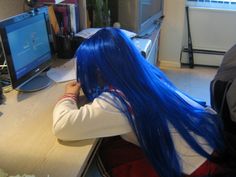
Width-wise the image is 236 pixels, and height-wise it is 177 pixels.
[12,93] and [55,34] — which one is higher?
[55,34]

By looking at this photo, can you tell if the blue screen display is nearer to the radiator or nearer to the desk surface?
the desk surface

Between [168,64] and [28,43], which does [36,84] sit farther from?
[168,64]

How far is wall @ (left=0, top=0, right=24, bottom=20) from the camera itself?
167 cm

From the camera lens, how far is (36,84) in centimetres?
147

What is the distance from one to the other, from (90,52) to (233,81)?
0.57m

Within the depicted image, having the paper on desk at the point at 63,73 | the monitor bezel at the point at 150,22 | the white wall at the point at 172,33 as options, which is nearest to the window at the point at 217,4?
the white wall at the point at 172,33

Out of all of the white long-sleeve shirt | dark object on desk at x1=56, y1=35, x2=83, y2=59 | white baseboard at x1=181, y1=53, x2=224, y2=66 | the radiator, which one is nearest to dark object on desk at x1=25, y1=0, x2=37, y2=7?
dark object on desk at x1=56, y1=35, x2=83, y2=59

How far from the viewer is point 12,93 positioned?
4.58 ft

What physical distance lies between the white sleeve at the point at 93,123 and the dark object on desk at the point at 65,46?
78 centimetres

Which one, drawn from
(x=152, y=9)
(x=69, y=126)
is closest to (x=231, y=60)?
(x=69, y=126)

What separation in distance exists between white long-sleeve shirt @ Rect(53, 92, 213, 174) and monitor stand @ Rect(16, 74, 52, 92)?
0.39 meters

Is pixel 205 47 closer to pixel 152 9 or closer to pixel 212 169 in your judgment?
pixel 152 9

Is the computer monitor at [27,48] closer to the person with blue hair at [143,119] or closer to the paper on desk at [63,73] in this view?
the paper on desk at [63,73]

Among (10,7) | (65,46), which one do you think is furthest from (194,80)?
(10,7)
